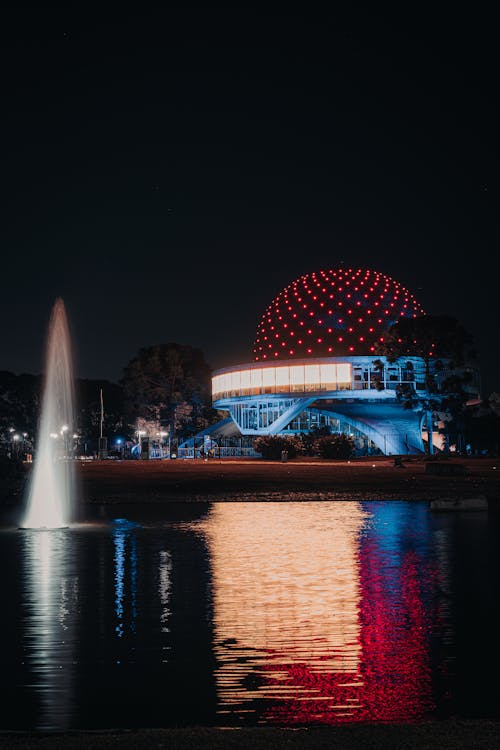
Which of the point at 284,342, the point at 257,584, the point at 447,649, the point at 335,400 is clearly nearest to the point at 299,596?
the point at 257,584

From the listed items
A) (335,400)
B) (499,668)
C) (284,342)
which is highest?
(284,342)

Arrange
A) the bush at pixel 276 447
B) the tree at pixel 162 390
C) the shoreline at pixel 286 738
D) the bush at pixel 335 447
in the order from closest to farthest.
Answer: the shoreline at pixel 286 738 → the bush at pixel 335 447 → the bush at pixel 276 447 → the tree at pixel 162 390

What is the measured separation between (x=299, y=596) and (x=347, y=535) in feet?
26.4

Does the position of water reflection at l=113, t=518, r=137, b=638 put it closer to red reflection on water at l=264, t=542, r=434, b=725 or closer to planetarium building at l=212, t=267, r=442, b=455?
red reflection on water at l=264, t=542, r=434, b=725

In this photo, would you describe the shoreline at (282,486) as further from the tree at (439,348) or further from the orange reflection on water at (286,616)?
the tree at (439,348)

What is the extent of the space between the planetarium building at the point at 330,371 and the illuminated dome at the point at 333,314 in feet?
0.39

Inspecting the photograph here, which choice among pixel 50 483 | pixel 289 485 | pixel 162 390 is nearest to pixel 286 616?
pixel 50 483

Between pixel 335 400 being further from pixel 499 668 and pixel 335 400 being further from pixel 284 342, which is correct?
pixel 499 668

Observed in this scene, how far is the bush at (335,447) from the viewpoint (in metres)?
73.9

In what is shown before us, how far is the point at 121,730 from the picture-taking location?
6590 mm

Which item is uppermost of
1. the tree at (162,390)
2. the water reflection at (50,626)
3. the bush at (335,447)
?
the tree at (162,390)

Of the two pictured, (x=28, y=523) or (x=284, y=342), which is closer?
(x=28, y=523)

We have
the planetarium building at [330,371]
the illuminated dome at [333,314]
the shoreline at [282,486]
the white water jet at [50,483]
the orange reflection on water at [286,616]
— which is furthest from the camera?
the illuminated dome at [333,314]

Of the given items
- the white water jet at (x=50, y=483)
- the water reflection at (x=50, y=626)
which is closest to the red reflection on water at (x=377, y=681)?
the water reflection at (x=50, y=626)
